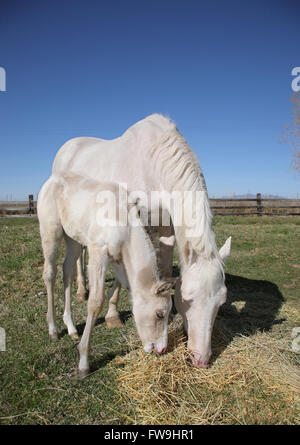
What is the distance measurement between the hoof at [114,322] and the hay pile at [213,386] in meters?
0.67

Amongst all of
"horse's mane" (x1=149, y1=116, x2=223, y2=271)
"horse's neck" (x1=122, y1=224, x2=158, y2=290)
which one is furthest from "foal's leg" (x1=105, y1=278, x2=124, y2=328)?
"horse's mane" (x1=149, y1=116, x2=223, y2=271)

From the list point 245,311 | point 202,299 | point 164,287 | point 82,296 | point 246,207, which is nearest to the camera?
point 164,287

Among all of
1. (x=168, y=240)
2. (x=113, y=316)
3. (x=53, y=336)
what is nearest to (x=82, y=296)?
(x=113, y=316)

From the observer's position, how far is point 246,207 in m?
18.3

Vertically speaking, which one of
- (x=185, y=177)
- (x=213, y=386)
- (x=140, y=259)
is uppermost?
(x=185, y=177)

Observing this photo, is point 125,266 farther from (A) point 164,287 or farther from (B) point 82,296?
(B) point 82,296

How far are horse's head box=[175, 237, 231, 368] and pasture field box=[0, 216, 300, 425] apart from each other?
0.17 meters

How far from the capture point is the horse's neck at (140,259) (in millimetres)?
2703

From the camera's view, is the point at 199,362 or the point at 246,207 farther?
the point at 246,207

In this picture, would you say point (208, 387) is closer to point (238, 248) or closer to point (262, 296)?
point (262, 296)

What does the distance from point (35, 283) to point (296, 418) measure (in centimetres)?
468

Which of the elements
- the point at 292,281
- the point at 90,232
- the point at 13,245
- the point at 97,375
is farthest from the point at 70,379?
the point at 13,245

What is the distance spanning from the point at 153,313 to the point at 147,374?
60cm

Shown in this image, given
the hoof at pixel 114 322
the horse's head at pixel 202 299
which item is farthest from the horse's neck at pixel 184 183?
the hoof at pixel 114 322
